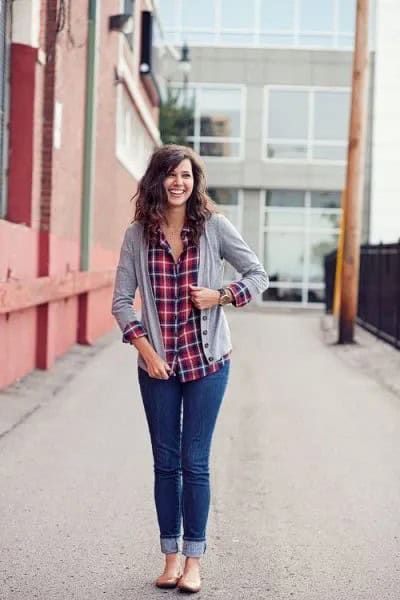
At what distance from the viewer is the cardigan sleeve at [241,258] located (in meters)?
5.00

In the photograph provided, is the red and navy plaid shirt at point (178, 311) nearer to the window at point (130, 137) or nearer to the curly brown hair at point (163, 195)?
the curly brown hair at point (163, 195)

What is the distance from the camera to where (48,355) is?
508 inches

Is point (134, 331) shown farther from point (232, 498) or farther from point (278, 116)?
point (278, 116)

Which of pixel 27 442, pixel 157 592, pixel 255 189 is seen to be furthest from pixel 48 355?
pixel 255 189

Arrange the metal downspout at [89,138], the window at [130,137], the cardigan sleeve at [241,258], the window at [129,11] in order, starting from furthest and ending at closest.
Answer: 1. the window at [130,137]
2. the window at [129,11]
3. the metal downspout at [89,138]
4. the cardigan sleeve at [241,258]

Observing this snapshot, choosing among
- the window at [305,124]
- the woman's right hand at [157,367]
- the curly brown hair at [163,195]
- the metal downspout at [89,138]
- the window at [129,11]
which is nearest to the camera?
the woman's right hand at [157,367]

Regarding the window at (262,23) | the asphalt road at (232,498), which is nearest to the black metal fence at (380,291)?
the asphalt road at (232,498)

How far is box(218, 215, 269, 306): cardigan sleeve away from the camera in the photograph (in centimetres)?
500

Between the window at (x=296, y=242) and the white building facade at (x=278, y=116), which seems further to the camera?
the window at (x=296, y=242)

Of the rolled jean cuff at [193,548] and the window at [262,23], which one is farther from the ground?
the window at [262,23]

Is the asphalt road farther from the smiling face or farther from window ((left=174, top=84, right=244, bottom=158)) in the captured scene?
window ((left=174, top=84, right=244, bottom=158))

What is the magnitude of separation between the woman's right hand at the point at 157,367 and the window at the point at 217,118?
1361 inches

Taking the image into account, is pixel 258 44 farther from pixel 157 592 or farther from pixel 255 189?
pixel 157 592

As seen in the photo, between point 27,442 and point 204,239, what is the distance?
413cm
